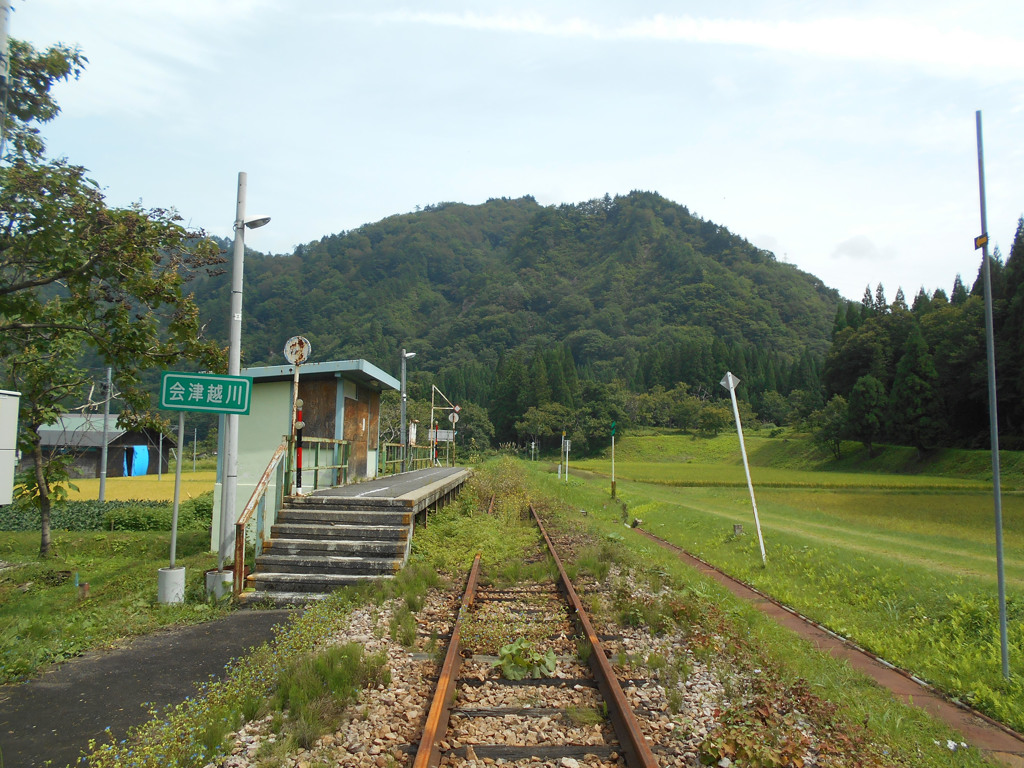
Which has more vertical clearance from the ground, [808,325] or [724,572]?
[808,325]

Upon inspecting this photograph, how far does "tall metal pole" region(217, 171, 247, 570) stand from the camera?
868 cm

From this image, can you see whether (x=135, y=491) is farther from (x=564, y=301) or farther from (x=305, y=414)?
(x=564, y=301)

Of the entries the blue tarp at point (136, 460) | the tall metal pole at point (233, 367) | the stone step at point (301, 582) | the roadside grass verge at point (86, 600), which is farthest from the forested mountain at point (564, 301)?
the stone step at point (301, 582)

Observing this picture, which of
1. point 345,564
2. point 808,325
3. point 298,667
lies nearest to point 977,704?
point 298,667

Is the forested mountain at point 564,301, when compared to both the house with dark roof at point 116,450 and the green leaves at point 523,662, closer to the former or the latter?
the house with dark roof at point 116,450

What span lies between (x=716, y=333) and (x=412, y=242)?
82.5 meters

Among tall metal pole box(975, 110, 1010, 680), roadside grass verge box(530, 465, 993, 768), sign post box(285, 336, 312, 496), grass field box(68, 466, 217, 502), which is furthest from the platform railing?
grass field box(68, 466, 217, 502)

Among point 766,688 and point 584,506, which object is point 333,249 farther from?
point 766,688

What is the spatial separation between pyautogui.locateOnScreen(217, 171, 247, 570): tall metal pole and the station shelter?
1.32 m

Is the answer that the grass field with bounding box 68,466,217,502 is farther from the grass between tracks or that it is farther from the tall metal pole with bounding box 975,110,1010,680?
the tall metal pole with bounding box 975,110,1010,680

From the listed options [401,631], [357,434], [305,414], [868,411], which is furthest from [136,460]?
[868,411]

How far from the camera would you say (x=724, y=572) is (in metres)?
11.0

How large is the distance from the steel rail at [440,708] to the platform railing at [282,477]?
10.5 ft

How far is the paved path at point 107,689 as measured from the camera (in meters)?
4.21
